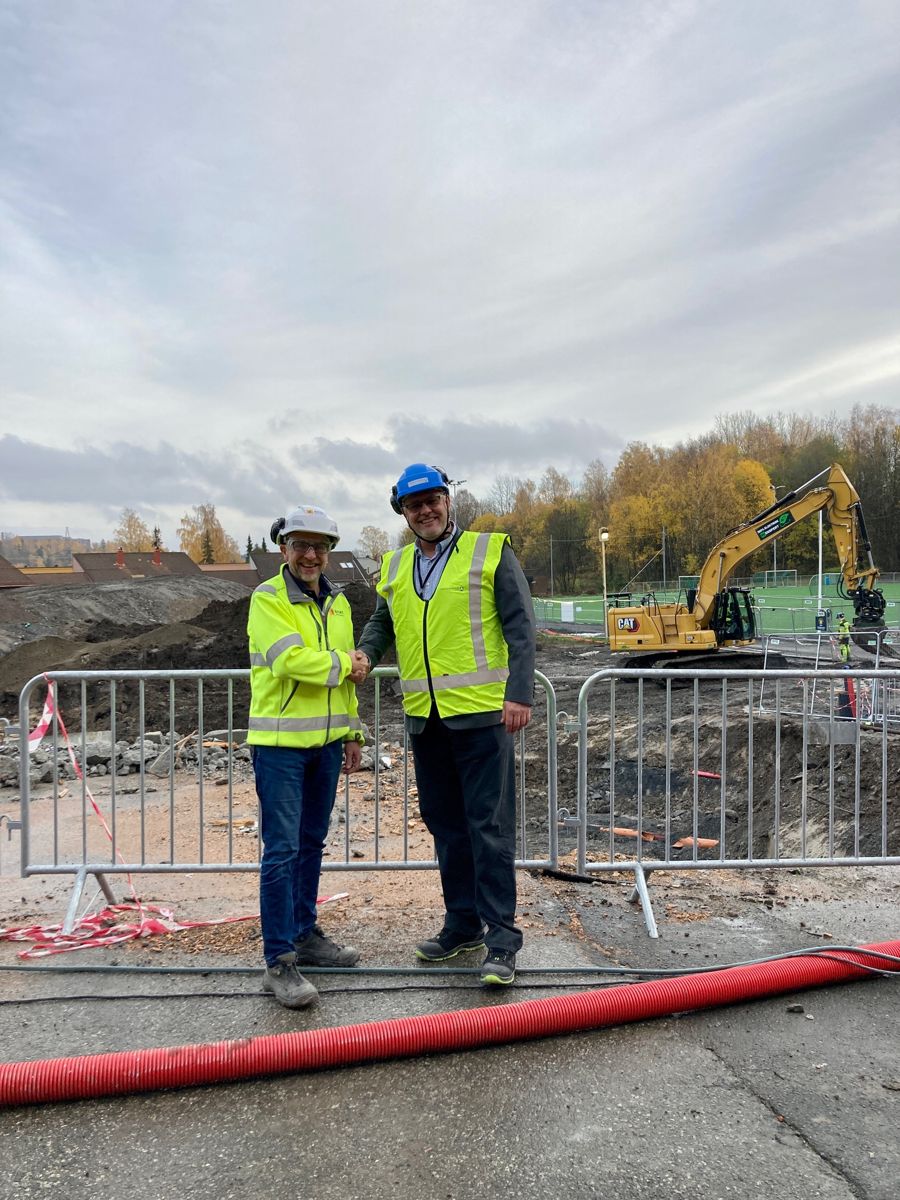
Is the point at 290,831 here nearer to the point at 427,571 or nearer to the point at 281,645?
the point at 281,645

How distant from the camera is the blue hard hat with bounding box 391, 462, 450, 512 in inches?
149

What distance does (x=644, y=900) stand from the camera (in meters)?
4.50

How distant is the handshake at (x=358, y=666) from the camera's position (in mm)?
3828

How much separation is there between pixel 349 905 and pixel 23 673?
22.2 meters

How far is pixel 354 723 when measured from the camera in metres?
4.06

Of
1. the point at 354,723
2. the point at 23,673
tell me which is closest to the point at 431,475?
the point at 354,723

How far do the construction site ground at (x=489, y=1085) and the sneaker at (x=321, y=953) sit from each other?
105 millimetres

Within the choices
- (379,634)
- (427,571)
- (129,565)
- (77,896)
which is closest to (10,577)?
(129,565)

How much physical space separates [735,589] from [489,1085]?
17364 millimetres

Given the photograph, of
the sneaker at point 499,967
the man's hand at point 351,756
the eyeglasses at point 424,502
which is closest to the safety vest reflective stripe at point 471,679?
the man's hand at point 351,756

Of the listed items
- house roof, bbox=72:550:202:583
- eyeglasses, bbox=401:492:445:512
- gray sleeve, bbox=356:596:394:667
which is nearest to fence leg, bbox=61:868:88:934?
gray sleeve, bbox=356:596:394:667

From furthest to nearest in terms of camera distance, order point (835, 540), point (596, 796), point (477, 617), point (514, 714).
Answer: point (835, 540)
point (596, 796)
point (477, 617)
point (514, 714)

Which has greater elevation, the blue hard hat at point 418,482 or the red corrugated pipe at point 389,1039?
the blue hard hat at point 418,482

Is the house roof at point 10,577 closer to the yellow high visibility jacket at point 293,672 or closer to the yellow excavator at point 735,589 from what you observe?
the yellow excavator at point 735,589
